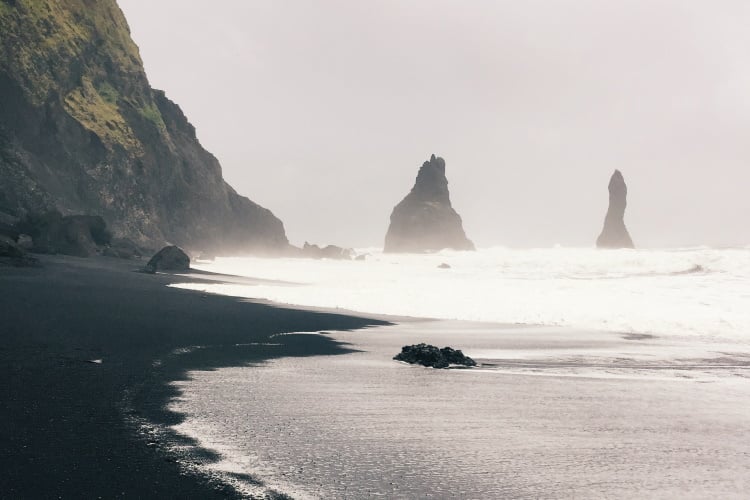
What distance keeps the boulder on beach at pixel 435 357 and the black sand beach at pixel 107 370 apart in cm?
244

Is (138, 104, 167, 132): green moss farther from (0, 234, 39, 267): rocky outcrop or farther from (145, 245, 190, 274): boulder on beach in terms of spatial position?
(0, 234, 39, 267): rocky outcrop

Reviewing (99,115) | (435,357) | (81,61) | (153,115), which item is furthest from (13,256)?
(153,115)

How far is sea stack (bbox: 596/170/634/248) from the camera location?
152 m

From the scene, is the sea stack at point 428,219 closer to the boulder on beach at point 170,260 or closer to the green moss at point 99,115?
the green moss at point 99,115

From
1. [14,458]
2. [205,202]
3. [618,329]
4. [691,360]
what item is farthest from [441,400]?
[205,202]

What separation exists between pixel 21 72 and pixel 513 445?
239 ft

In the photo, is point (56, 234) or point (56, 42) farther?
point (56, 42)

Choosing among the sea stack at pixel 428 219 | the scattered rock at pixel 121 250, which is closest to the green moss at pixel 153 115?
the scattered rock at pixel 121 250

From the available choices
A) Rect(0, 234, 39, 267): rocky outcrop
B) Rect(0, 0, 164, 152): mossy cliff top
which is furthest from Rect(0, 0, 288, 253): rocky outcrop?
Rect(0, 234, 39, 267): rocky outcrop

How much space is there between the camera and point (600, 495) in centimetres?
518

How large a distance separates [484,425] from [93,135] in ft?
246

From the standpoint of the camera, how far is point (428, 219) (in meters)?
163

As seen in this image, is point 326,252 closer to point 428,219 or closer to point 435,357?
point 428,219

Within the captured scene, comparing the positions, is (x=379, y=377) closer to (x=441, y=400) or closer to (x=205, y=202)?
(x=441, y=400)
